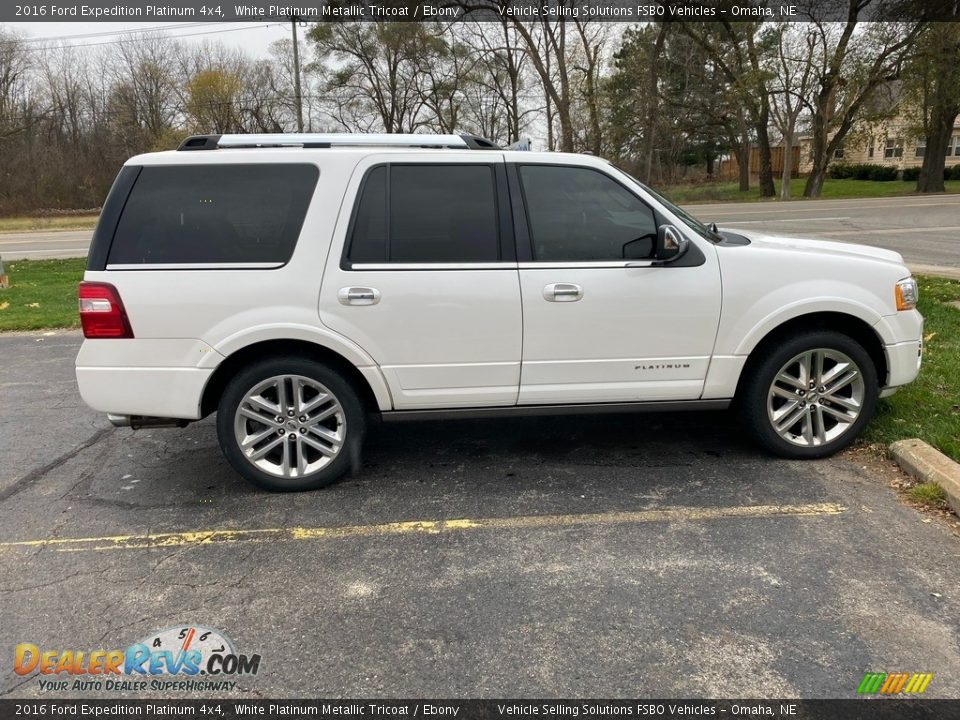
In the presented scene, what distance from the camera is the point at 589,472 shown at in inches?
168

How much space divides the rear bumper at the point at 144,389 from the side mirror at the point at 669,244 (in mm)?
2624

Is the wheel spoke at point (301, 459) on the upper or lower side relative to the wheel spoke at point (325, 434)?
lower

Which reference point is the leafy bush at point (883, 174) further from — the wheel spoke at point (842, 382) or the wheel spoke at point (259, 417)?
the wheel spoke at point (259, 417)

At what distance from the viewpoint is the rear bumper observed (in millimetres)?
3816

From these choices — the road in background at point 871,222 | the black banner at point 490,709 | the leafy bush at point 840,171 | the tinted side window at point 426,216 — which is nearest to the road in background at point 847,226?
the road in background at point 871,222

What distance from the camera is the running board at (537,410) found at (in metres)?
4.09

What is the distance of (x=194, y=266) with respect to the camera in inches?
148

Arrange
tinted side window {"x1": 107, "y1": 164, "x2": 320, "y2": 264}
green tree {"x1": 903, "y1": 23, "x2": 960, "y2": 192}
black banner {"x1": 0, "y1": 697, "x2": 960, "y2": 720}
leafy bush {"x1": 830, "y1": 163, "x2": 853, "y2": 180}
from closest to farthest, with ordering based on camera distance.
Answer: black banner {"x1": 0, "y1": 697, "x2": 960, "y2": 720} → tinted side window {"x1": 107, "y1": 164, "x2": 320, "y2": 264} → green tree {"x1": 903, "y1": 23, "x2": 960, "y2": 192} → leafy bush {"x1": 830, "y1": 163, "x2": 853, "y2": 180}

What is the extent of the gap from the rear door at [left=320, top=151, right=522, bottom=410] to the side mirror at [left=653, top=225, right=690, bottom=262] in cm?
83

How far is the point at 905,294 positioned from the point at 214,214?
412cm

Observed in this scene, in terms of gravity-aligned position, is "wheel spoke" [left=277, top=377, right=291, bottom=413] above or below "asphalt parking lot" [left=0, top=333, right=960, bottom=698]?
above

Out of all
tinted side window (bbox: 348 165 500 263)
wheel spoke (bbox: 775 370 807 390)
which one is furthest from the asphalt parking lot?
tinted side window (bbox: 348 165 500 263)

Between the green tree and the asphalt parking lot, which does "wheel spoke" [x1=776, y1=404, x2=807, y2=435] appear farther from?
the green tree

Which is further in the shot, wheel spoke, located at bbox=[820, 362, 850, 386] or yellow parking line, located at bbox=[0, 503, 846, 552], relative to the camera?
wheel spoke, located at bbox=[820, 362, 850, 386]
